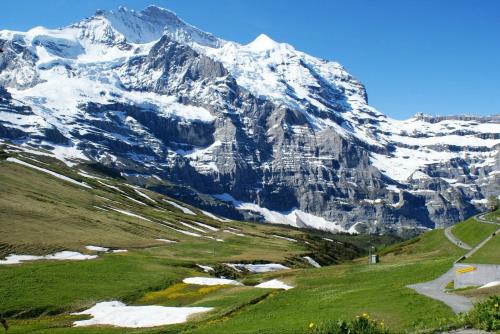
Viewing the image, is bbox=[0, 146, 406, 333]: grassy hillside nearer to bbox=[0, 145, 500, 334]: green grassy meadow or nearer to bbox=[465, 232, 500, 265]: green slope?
bbox=[0, 145, 500, 334]: green grassy meadow

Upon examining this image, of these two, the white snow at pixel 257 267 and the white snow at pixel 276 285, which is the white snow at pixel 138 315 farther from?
the white snow at pixel 257 267

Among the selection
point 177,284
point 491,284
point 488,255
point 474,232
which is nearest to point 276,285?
point 177,284

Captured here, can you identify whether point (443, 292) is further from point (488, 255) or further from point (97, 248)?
point (97, 248)

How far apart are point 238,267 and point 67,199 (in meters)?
86.4

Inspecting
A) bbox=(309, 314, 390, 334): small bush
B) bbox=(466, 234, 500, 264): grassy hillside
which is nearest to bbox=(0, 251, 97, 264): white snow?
bbox=(466, 234, 500, 264): grassy hillside

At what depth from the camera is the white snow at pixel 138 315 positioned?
2244 inches

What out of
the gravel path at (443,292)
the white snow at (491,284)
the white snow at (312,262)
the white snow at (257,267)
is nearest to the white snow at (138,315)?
the gravel path at (443,292)

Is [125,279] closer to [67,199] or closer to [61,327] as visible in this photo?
[61,327]

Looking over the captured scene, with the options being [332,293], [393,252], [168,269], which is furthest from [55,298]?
[393,252]

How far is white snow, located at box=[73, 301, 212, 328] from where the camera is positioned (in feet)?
187

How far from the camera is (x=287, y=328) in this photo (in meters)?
Answer: 38.9

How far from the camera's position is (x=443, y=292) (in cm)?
4288

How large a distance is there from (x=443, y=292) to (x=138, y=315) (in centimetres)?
3201

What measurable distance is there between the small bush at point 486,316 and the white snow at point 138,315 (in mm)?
31927
